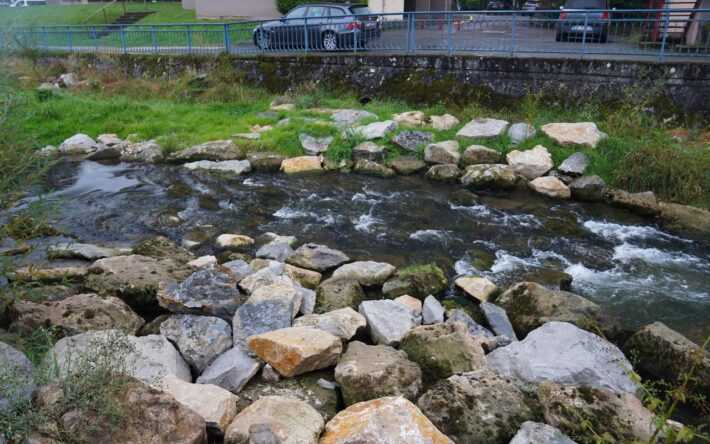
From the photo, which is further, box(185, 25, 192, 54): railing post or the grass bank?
box(185, 25, 192, 54): railing post

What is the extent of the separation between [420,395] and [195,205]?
22.4 ft

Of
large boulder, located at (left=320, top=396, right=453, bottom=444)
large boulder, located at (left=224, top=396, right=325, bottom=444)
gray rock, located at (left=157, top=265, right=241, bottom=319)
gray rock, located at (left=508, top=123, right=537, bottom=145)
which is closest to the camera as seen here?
large boulder, located at (left=320, top=396, right=453, bottom=444)

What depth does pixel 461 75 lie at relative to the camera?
Answer: 1431 cm

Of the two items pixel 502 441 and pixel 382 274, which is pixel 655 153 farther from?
pixel 502 441

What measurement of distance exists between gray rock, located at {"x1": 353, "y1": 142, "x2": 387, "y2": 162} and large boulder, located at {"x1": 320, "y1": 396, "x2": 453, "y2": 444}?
879 cm

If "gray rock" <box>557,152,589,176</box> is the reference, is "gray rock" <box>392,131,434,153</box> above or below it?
above

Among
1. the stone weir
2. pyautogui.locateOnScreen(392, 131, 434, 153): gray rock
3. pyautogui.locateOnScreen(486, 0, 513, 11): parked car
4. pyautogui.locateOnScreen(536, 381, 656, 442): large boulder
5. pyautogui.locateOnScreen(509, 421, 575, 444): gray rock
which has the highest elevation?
→ pyautogui.locateOnScreen(486, 0, 513, 11): parked car

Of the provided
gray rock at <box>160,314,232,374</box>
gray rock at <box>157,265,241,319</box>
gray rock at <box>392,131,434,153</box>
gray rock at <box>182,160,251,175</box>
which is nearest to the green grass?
gray rock at <box>182,160,251,175</box>

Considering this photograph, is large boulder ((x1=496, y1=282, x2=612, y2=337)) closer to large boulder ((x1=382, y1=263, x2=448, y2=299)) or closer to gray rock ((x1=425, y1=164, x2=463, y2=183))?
large boulder ((x1=382, y1=263, x2=448, y2=299))

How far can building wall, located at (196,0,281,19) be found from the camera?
32438mm

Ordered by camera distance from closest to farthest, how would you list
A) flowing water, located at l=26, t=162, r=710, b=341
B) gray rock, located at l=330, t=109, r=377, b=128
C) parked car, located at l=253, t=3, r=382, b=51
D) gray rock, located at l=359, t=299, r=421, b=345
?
gray rock, located at l=359, t=299, r=421, b=345, flowing water, located at l=26, t=162, r=710, b=341, gray rock, located at l=330, t=109, r=377, b=128, parked car, located at l=253, t=3, r=382, b=51

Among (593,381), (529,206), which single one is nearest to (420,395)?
(593,381)

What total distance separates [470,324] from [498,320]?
0.39 metres

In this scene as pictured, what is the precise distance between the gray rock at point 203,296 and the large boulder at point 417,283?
200cm
